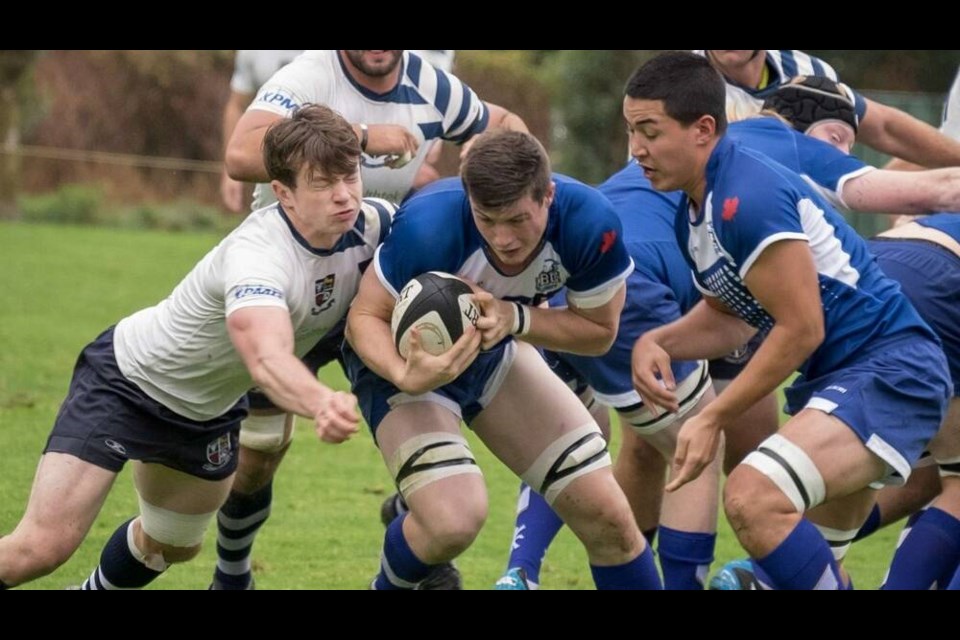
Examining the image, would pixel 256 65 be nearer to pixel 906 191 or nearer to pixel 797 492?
pixel 906 191

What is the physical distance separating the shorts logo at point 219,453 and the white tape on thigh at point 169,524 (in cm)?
20

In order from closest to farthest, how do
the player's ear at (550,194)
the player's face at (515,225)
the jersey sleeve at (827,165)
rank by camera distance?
the player's face at (515,225) → the player's ear at (550,194) → the jersey sleeve at (827,165)

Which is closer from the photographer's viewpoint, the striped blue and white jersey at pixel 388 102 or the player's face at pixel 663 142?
the player's face at pixel 663 142

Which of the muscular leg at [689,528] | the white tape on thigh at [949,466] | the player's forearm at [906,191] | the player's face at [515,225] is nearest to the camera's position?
the player's face at [515,225]

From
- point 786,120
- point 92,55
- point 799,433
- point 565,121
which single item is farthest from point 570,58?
point 799,433

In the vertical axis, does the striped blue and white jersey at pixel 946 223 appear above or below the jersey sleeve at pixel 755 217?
below

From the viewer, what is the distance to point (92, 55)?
2362cm

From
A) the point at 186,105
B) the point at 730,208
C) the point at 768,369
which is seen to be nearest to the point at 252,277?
the point at 730,208

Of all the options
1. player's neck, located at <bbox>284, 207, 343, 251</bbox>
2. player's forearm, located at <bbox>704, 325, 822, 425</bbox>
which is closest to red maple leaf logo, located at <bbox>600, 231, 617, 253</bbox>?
player's forearm, located at <bbox>704, 325, 822, 425</bbox>

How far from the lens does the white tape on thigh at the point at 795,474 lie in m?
4.33

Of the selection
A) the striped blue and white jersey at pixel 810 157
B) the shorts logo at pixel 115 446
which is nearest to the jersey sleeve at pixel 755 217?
the striped blue and white jersey at pixel 810 157

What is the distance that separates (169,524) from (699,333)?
2086mm

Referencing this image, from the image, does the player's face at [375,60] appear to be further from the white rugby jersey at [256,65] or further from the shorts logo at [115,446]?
the shorts logo at [115,446]

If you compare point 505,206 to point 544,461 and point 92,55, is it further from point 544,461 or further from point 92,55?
point 92,55
